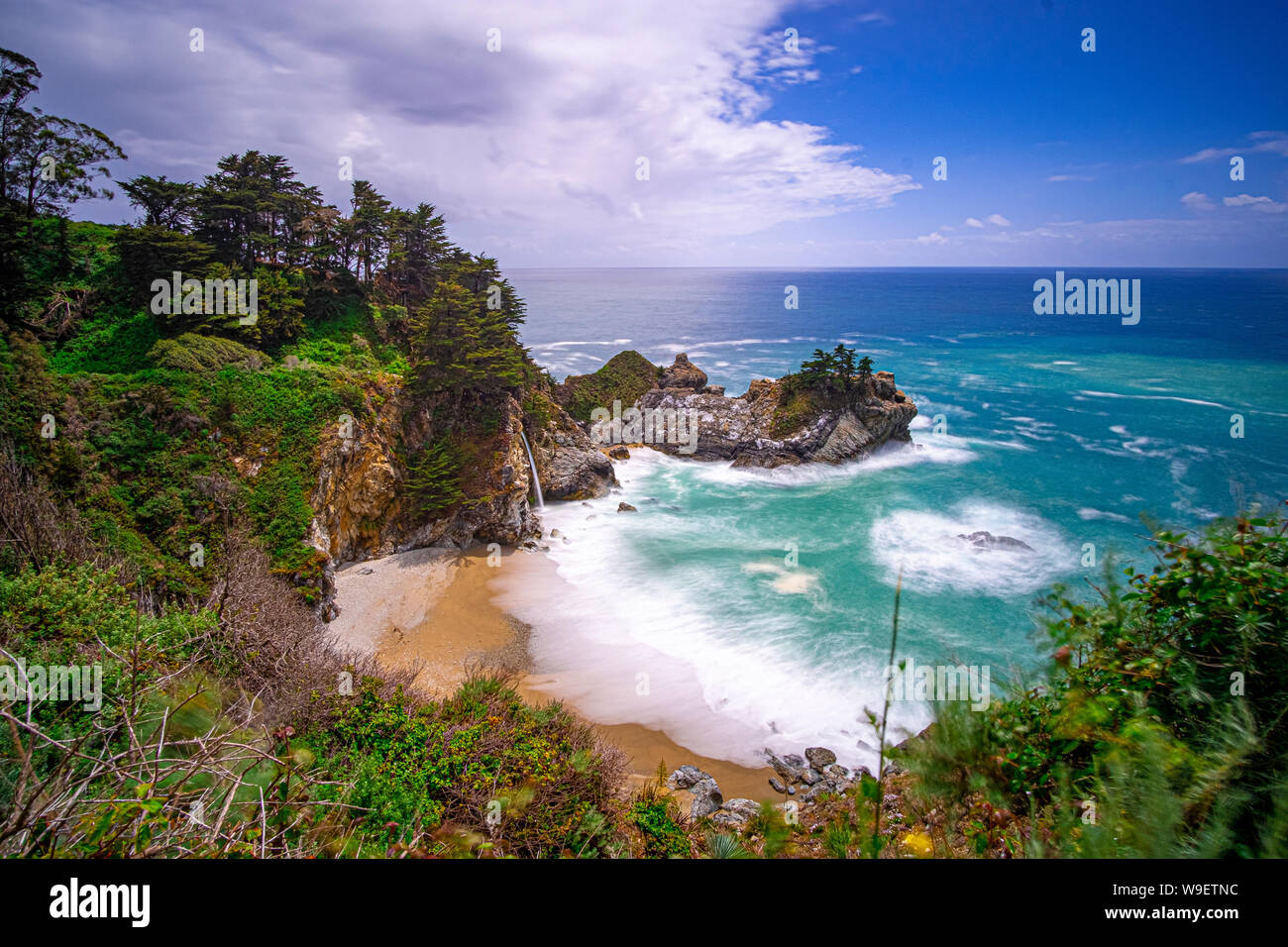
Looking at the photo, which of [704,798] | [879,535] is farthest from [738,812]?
[879,535]

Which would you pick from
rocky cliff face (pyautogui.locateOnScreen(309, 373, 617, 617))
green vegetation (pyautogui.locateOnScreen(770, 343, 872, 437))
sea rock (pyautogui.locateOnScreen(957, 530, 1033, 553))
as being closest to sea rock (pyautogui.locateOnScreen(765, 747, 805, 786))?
rocky cliff face (pyautogui.locateOnScreen(309, 373, 617, 617))

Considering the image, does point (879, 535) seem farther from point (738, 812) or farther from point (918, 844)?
point (918, 844)

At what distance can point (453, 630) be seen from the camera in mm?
16641

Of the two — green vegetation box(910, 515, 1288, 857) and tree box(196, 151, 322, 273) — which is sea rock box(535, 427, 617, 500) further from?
green vegetation box(910, 515, 1288, 857)

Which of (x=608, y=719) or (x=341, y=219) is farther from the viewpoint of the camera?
(x=341, y=219)

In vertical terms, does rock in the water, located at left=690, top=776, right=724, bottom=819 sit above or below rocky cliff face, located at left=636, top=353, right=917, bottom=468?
below

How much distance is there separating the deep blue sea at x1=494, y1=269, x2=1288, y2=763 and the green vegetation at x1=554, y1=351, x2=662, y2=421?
660cm

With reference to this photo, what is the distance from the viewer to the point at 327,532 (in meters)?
18.5

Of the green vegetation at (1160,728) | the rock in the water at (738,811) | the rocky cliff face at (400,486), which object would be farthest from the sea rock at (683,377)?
the green vegetation at (1160,728)

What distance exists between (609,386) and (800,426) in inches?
602

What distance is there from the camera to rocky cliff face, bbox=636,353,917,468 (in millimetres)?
34812

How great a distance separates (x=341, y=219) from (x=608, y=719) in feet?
85.2
